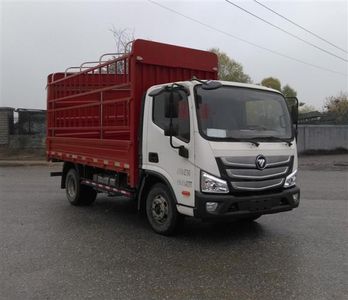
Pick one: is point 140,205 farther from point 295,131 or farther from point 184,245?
A: point 295,131

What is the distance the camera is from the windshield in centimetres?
674

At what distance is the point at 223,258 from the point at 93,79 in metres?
4.67

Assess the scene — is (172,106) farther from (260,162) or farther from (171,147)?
(260,162)

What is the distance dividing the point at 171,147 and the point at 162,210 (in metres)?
1.04

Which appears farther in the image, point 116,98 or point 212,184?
point 116,98

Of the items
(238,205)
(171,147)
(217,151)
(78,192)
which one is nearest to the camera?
(217,151)

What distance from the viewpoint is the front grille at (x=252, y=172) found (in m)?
6.57

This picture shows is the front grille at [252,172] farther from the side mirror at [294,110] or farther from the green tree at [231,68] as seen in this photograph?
the green tree at [231,68]

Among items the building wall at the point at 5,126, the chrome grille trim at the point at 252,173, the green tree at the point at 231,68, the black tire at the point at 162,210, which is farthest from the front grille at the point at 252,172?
the green tree at the point at 231,68

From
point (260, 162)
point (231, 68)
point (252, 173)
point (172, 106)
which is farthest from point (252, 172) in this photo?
point (231, 68)

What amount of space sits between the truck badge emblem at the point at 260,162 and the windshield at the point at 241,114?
325 millimetres

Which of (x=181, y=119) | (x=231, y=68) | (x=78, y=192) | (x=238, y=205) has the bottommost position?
(x=78, y=192)

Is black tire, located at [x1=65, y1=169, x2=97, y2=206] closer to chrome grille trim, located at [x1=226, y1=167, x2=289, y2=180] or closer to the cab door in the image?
the cab door

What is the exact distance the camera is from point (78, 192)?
10.1 metres
